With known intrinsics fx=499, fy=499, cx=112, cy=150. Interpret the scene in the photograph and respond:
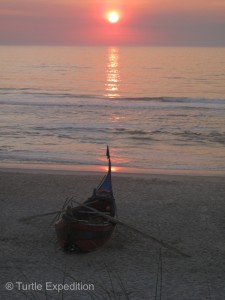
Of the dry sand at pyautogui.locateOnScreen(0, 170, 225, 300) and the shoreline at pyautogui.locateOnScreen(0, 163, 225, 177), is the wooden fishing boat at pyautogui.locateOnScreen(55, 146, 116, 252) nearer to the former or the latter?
the dry sand at pyautogui.locateOnScreen(0, 170, 225, 300)

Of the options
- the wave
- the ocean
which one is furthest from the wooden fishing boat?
the wave

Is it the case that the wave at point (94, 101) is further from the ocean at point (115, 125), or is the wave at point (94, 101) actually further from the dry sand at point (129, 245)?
the dry sand at point (129, 245)

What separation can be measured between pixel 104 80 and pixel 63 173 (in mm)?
39794

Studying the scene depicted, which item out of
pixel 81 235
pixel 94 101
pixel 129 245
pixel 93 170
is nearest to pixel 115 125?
pixel 93 170

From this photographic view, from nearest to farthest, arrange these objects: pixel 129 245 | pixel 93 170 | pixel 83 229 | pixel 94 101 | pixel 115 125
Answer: pixel 83 229
pixel 129 245
pixel 93 170
pixel 115 125
pixel 94 101

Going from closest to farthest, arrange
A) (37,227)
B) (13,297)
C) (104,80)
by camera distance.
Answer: (13,297)
(37,227)
(104,80)

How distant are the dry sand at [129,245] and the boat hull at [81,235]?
6.6 inches

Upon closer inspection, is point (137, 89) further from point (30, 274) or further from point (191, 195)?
point (30, 274)

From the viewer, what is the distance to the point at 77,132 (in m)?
23.3

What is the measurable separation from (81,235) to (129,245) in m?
1.20

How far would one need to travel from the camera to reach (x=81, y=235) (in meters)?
8.68

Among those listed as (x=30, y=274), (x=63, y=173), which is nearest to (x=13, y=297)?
(x=30, y=274)

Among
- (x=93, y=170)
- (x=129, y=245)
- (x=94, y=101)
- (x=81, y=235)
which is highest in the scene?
(x=94, y=101)

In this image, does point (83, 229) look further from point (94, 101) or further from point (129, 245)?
point (94, 101)
